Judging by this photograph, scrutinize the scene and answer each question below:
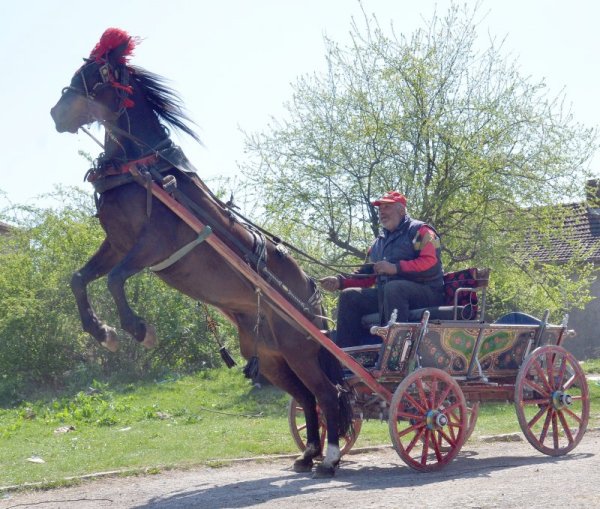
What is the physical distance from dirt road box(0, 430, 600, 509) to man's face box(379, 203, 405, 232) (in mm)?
2131

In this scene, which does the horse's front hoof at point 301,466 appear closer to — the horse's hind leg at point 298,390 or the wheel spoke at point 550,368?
the horse's hind leg at point 298,390

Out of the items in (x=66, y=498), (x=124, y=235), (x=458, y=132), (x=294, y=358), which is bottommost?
(x=66, y=498)

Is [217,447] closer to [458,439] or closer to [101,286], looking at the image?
[458,439]

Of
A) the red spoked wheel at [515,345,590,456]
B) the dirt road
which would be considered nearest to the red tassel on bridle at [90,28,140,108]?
the dirt road

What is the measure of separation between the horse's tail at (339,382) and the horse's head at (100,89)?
107 inches

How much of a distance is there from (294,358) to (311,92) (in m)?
9.79

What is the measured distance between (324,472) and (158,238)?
237 cm

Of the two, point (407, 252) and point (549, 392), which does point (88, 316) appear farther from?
point (549, 392)

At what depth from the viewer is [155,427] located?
1173cm

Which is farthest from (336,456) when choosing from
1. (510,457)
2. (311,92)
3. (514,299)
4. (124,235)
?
(514,299)

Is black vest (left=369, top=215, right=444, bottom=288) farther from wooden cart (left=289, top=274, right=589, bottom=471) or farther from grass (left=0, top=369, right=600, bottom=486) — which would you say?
grass (left=0, top=369, right=600, bottom=486)

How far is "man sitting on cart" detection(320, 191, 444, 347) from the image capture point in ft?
26.5

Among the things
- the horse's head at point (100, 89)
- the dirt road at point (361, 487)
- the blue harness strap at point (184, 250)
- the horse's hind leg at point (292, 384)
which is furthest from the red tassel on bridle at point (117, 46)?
the dirt road at point (361, 487)

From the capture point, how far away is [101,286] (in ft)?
56.1
